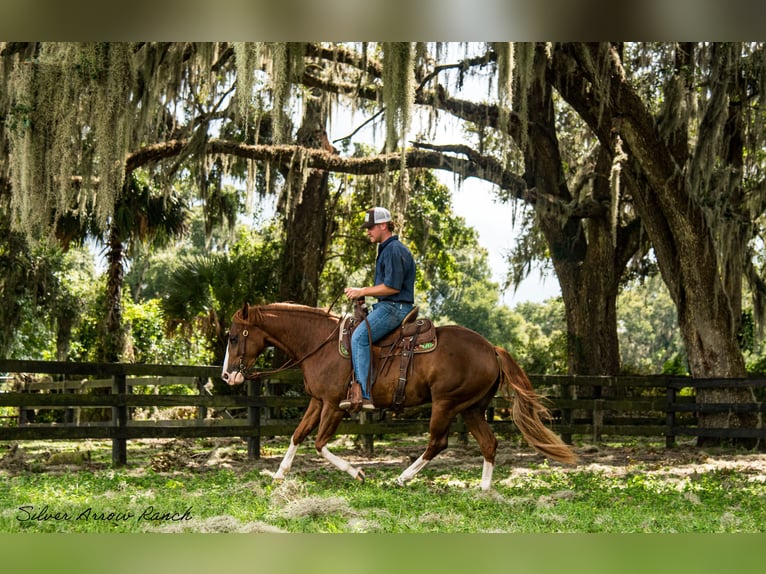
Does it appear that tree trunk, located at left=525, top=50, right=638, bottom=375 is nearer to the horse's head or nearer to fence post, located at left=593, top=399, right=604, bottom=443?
fence post, located at left=593, top=399, right=604, bottom=443

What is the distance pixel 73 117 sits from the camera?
10.1 metres

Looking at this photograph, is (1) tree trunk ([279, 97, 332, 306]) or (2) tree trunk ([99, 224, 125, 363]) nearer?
(2) tree trunk ([99, 224, 125, 363])

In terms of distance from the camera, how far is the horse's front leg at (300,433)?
749cm

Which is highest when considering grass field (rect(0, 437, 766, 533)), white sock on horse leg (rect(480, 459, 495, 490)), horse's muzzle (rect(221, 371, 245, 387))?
horse's muzzle (rect(221, 371, 245, 387))

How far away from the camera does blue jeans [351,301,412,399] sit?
745 cm

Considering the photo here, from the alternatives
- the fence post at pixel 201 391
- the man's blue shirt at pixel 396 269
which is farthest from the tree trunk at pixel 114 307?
the man's blue shirt at pixel 396 269

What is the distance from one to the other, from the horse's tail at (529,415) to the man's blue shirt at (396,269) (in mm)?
957

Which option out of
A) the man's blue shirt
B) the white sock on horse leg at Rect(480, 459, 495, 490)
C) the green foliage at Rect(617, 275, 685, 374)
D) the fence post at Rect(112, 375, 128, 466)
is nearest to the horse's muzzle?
the man's blue shirt

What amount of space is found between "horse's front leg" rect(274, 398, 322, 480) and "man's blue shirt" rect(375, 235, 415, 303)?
1113 mm

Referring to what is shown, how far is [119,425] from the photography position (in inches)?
354

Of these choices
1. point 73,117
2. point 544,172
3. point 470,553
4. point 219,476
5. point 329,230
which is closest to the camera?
point 470,553

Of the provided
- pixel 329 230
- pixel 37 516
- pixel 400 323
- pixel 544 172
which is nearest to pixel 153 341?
pixel 329 230

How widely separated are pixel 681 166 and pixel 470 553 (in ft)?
33.1
